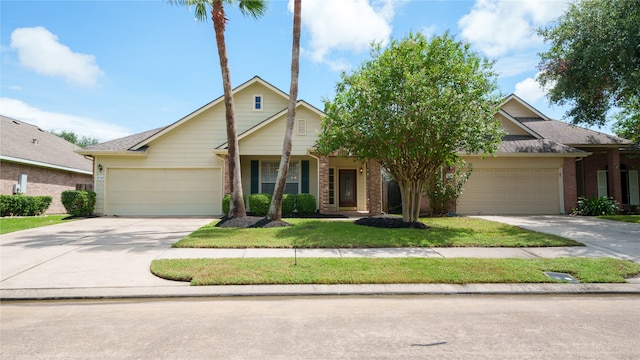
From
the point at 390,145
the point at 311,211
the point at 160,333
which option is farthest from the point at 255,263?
the point at 311,211

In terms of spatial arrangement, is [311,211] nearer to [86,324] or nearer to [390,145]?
[390,145]

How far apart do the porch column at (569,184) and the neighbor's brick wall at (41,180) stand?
26678 mm

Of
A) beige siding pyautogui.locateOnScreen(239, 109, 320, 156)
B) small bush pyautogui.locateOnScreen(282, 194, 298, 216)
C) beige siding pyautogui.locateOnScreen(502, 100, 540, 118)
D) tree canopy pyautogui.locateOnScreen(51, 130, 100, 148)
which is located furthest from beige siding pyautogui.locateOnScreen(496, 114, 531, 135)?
tree canopy pyautogui.locateOnScreen(51, 130, 100, 148)

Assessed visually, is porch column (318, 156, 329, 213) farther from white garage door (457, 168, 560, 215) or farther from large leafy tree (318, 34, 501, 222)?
white garage door (457, 168, 560, 215)

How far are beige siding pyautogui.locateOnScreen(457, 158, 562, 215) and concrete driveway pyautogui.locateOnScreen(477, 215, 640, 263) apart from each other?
104 inches

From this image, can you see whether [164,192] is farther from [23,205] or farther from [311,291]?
[311,291]

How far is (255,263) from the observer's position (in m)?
6.57

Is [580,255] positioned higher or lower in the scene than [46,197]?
lower

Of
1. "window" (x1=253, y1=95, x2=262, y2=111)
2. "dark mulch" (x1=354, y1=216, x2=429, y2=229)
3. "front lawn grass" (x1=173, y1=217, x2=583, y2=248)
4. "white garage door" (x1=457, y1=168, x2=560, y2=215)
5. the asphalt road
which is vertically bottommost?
the asphalt road

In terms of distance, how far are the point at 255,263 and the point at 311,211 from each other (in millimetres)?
8768

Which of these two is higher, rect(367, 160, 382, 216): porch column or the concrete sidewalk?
rect(367, 160, 382, 216): porch column

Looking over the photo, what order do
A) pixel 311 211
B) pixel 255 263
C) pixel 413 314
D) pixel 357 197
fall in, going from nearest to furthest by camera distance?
pixel 413 314 < pixel 255 263 < pixel 311 211 < pixel 357 197

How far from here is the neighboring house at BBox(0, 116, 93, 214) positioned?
17984 millimetres

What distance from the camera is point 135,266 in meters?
6.59
